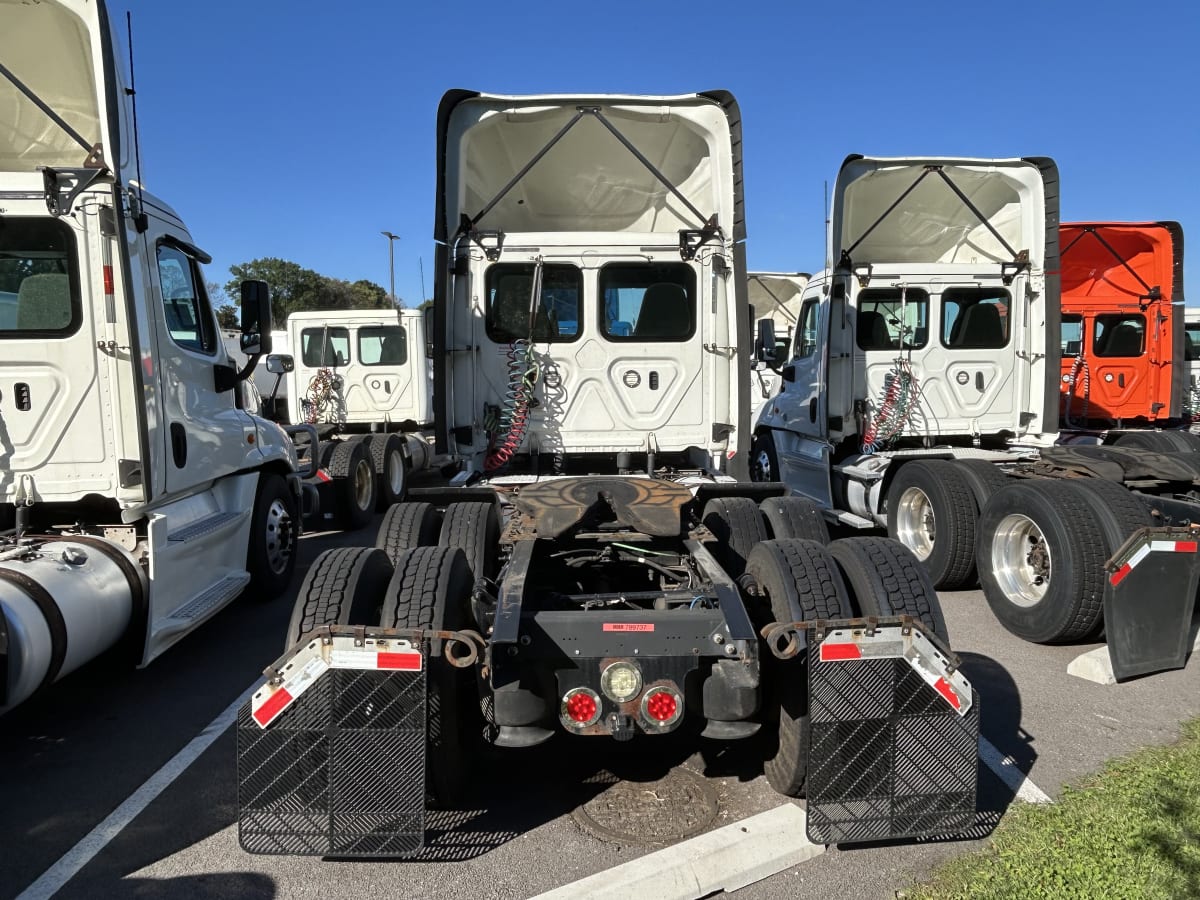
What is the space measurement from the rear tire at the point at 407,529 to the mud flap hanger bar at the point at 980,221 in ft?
17.7

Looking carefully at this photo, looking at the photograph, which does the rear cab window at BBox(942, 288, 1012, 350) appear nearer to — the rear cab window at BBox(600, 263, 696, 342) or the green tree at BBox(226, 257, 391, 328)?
the rear cab window at BBox(600, 263, 696, 342)

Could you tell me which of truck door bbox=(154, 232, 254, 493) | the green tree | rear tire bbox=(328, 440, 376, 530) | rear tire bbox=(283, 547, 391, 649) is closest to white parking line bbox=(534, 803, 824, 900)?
rear tire bbox=(283, 547, 391, 649)

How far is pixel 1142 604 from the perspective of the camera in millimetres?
4781

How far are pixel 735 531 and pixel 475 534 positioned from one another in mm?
1517

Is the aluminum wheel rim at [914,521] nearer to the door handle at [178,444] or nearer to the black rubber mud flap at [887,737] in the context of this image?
the black rubber mud flap at [887,737]

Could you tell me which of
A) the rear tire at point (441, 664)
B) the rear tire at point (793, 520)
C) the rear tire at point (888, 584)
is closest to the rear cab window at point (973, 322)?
the rear tire at point (793, 520)

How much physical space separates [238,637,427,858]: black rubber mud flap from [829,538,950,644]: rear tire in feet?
5.93

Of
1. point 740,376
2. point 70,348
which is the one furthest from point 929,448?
point 70,348

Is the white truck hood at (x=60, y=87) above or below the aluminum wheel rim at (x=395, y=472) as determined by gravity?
above

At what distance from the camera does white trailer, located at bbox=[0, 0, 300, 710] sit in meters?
4.34

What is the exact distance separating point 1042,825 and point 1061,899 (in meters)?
0.49

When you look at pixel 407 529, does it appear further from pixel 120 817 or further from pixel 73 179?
pixel 73 179

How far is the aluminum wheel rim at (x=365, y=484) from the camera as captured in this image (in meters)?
9.88

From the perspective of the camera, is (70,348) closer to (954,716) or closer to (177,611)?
(177,611)
